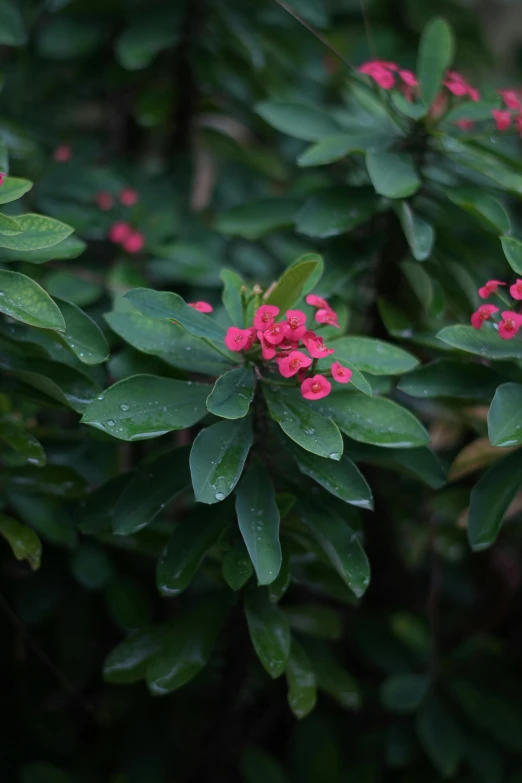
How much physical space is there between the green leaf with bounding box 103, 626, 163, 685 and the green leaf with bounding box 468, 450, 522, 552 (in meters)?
0.56

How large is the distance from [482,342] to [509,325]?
2.4 inches

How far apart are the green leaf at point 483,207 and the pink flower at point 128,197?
70 centimetres

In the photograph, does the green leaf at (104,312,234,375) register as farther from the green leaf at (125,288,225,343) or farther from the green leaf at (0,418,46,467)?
the green leaf at (0,418,46,467)

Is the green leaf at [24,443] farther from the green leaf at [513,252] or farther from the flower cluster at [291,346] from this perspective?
the green leaf at [513,252]

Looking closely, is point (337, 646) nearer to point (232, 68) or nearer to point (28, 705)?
point (28, 705)

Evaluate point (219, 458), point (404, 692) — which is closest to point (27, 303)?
point (219, 458)

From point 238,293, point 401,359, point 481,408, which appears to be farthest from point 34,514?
point 481,408

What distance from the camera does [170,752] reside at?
1729 millimetres

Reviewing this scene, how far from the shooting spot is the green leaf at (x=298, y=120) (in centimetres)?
143

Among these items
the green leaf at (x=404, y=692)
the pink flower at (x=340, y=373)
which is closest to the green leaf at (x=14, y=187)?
the pink flower at (x=340, y=373)

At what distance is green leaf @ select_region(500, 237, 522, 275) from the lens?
1.14 metres

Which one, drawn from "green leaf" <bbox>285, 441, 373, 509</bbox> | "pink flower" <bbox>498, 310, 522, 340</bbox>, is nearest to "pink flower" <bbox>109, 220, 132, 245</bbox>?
"green leaf" <bbox>285, 441, 373, 509</bbox>

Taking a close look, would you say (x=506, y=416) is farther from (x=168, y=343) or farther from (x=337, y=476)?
(x=168, y=343)

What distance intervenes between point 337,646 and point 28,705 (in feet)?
2.50
